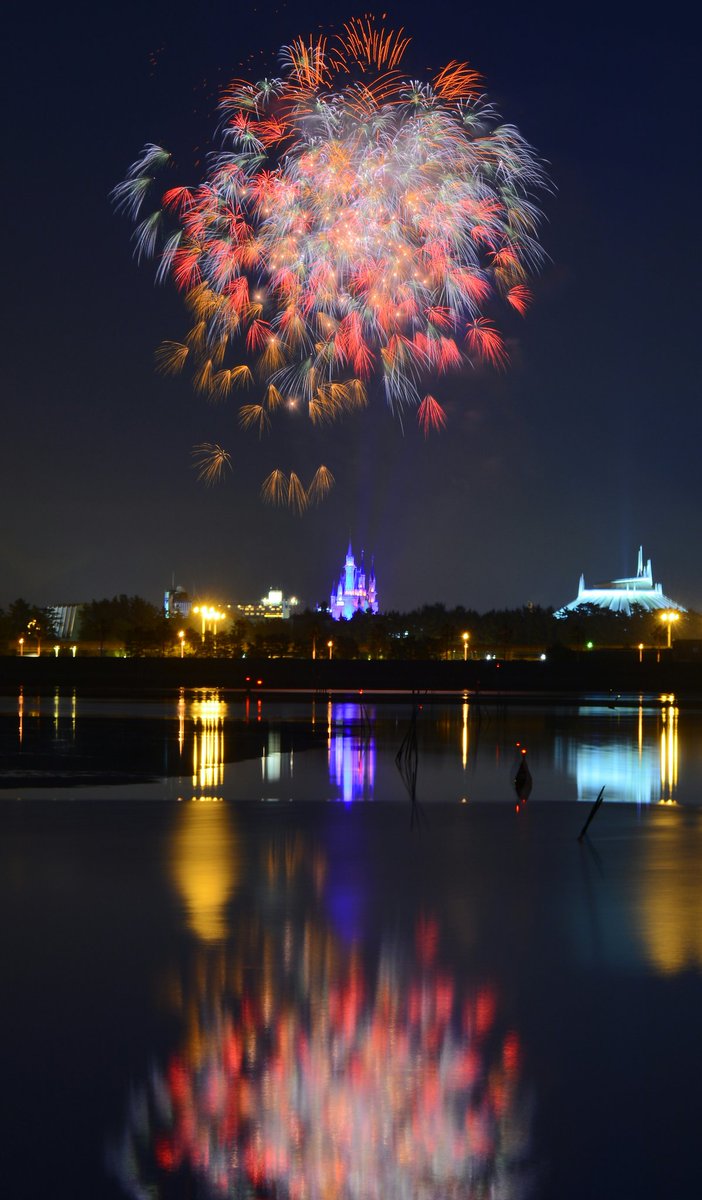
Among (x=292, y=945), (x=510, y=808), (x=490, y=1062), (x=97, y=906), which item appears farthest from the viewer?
(x=510, y=808)

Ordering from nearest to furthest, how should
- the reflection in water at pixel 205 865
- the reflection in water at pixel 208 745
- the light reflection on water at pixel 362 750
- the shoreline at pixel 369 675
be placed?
the reflection in water at pixel 205 865 < the light reflection on water at pixel 362 750 < the reflection in water at pixel 208 745 < the shoreline at pixel 369 675

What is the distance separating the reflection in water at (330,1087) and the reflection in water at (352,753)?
12.1 m

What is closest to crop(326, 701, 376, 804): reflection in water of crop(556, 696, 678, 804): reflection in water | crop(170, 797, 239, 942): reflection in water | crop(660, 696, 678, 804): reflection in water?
crop(170, 797, 239, 942): reflection in water

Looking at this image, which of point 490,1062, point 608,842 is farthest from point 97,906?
point 608,842

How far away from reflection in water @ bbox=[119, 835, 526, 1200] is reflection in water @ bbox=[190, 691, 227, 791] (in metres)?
14.1

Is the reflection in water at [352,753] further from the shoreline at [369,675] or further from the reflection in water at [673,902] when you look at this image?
the shoreline at [369,675]

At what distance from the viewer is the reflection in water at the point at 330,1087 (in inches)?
256

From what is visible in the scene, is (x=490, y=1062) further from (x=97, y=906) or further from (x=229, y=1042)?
(x=97, y=906)

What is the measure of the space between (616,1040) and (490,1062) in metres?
0.99

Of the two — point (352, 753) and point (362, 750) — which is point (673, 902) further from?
point (362, 750)

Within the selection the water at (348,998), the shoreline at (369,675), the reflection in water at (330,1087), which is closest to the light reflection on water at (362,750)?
the water at (348,998)

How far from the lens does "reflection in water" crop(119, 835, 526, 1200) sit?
6.50m

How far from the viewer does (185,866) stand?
49.9 feet


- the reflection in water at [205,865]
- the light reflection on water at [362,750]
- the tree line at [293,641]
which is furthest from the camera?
the tree line at [293,641]
